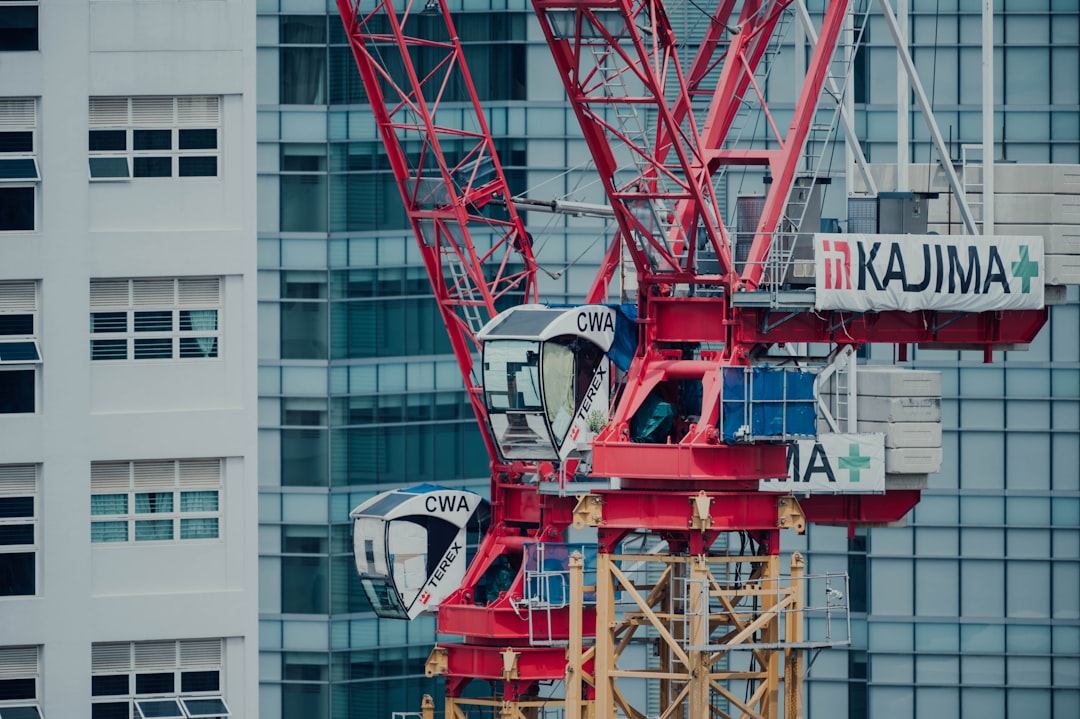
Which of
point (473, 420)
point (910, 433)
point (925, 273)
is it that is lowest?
point (910, 433)

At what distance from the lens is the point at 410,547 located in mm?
65375

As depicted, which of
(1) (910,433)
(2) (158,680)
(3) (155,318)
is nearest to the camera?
(2) (158,680)

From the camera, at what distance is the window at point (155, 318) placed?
57812mm

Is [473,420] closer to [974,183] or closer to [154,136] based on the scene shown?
[154,136]

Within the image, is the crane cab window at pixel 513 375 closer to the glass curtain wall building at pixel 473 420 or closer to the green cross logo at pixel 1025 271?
the green cross logo at pixel 1025 271

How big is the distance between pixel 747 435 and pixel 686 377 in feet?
10.1

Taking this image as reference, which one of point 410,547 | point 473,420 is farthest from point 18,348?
point 473,420

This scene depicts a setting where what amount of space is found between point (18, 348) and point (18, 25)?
817 cm

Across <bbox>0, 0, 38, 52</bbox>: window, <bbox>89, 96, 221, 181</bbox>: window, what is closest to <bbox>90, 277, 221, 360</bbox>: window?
<bbox>89, 96, 221, 181</bbox>: window

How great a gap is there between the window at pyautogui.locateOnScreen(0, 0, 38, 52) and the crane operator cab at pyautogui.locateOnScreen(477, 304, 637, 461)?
1368cm

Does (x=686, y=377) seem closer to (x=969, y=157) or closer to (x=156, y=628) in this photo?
(x=156, y=628)

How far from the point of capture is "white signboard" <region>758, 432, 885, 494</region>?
62.6 metres

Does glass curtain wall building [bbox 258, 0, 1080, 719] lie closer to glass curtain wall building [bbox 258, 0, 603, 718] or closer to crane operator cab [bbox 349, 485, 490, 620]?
glass curtain wall building [bbox 258, 0, 603, 718]

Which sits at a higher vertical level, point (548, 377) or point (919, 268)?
point (919, 268)
